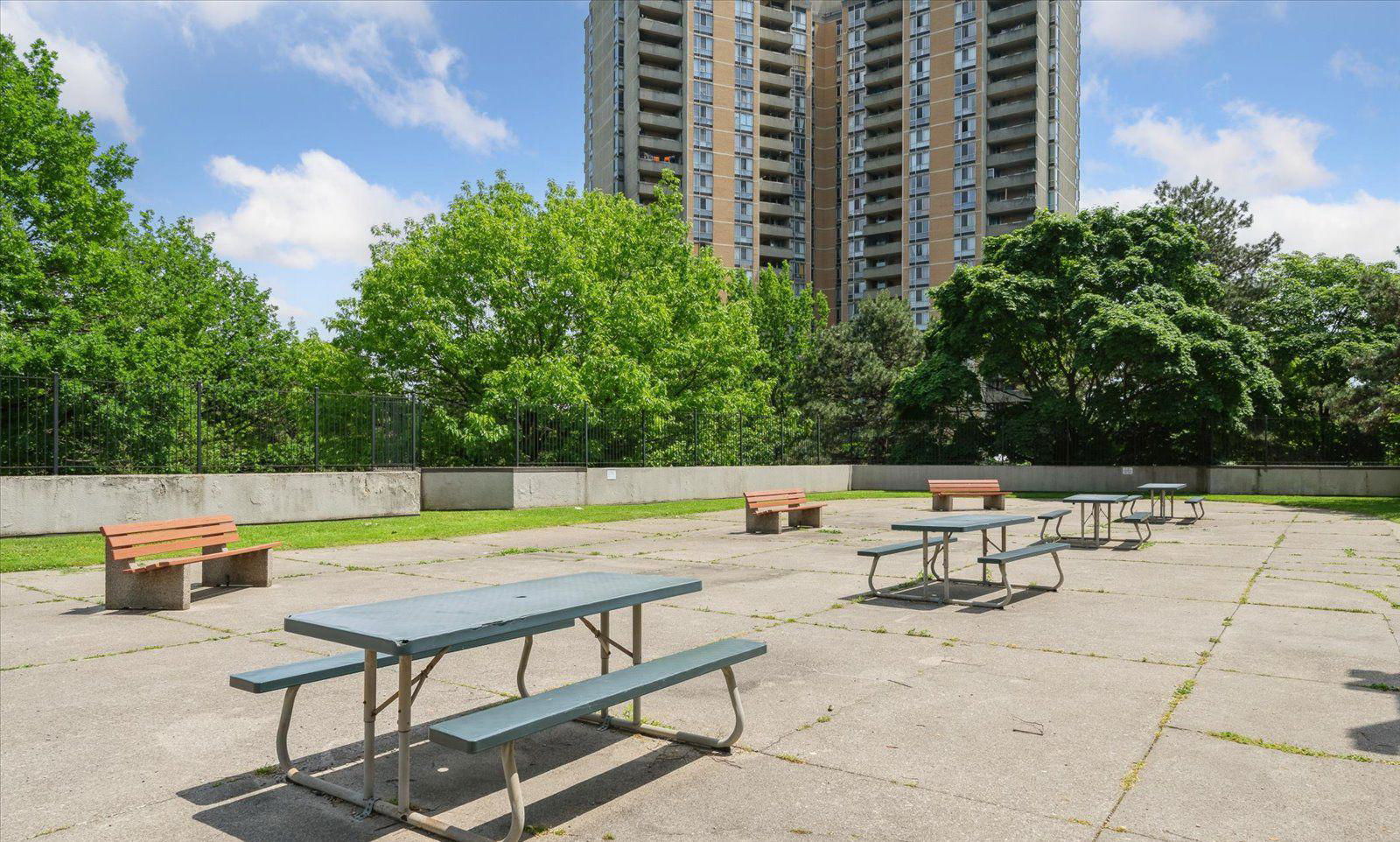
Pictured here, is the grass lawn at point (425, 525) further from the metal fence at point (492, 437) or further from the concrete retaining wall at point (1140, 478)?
the metal fence at point (492, 437)

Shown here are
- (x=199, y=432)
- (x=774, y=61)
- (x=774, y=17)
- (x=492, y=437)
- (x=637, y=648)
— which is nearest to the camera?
(x=637, y=648)

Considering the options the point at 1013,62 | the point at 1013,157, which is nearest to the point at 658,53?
the point at 1013,62

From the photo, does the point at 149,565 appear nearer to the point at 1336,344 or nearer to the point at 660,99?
the point at 1336,344

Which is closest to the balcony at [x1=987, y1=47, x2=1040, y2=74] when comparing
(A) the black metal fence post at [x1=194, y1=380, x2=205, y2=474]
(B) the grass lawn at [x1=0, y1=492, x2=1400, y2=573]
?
(B) the grass lawn at [x1=0, y1=492, x2=1400, y2=573]

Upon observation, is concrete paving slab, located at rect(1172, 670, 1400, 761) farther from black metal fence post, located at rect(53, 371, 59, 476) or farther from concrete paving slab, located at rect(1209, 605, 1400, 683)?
black metal fence post, located at rect(53, 371, 59, 476)

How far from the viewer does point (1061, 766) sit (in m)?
4.33

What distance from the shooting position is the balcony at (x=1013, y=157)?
78.5 meters

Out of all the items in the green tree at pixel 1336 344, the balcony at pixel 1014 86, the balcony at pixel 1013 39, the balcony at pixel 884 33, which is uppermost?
the balcony at pixel 884 33

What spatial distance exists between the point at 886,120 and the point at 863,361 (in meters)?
46.8

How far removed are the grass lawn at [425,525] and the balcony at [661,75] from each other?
66.6 meters

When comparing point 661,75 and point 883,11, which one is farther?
point 883,11

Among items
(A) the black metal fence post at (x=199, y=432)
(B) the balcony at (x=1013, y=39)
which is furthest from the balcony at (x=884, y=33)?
(A) the black metal fence post at (x=199, y=432)

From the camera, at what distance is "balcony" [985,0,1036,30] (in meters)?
78.9

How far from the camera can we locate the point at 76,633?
25.0 ft
